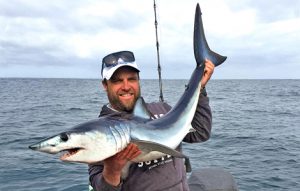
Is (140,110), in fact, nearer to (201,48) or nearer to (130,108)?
(130,108)

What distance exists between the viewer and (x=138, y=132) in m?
3.61

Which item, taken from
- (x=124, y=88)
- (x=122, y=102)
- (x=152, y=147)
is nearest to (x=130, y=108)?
(x=122, y=102)

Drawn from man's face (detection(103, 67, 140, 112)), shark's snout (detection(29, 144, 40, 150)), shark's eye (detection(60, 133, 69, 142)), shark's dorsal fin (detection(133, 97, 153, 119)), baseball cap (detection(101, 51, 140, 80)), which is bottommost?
shark's snout (detection(29, 144, 40, 150))

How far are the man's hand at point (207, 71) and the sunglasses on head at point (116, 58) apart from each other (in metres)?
0.84

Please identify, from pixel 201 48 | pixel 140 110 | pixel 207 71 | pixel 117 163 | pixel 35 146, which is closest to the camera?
pixel 35 146

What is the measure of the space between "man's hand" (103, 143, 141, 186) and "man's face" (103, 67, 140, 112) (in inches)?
34.0

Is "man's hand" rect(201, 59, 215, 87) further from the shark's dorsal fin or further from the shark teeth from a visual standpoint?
the shark teeth

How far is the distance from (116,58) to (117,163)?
1270 millimetres

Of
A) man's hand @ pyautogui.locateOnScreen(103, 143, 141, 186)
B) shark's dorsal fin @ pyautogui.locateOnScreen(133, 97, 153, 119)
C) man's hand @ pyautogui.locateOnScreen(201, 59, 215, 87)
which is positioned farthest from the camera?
man's hand @ pyautogui.locateOnScreen(201, 59, 215, 87)

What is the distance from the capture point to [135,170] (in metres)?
4.28

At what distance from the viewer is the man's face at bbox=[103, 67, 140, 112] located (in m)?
4.28

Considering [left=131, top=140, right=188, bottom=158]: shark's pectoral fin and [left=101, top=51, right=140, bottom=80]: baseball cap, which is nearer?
[left=131, top=140, right=188, bottom=158]: shark's pectoral fin

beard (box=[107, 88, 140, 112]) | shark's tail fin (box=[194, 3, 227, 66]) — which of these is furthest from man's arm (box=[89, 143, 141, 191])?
shark's tail fin (box=[194, 3, 227, 66])

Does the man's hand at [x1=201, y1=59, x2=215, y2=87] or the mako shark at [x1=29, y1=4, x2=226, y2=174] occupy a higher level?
the man's hand at [x1=201, y1=59, x2=215, y2=87]
